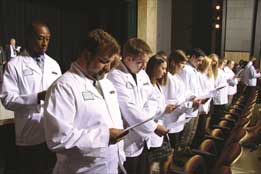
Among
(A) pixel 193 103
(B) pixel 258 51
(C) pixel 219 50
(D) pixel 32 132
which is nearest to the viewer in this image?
(D) pixel 32 132

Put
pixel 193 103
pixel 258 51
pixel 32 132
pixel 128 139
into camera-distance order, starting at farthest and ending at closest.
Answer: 1. pixel 258 51
2. pixel 193 103
3. pixel 128 139
4. pixel 32 132

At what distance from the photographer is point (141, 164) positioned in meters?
2.49

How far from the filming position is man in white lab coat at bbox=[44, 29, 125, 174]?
1469 millimetres

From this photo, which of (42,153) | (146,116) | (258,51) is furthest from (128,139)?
(258,51)

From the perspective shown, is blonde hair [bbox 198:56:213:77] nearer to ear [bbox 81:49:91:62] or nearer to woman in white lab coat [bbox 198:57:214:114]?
woman in white lab coat [bbox 198:57:214:114]

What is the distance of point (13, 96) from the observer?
6.77 feet

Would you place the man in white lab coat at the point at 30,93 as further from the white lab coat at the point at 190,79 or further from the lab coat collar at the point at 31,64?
the white lab coat at the point at 190,79

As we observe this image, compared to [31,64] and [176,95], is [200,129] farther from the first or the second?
[31,64]

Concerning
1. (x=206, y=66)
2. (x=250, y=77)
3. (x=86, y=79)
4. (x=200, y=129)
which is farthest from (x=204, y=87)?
(x=250, y=77)

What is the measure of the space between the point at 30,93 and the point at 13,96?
124 mm

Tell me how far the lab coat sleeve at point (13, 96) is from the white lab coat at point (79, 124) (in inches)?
21.4

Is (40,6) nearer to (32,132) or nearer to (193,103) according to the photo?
(193,103)

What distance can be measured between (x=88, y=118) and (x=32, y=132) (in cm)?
76

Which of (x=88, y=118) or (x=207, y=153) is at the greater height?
(x=88, y=118)
